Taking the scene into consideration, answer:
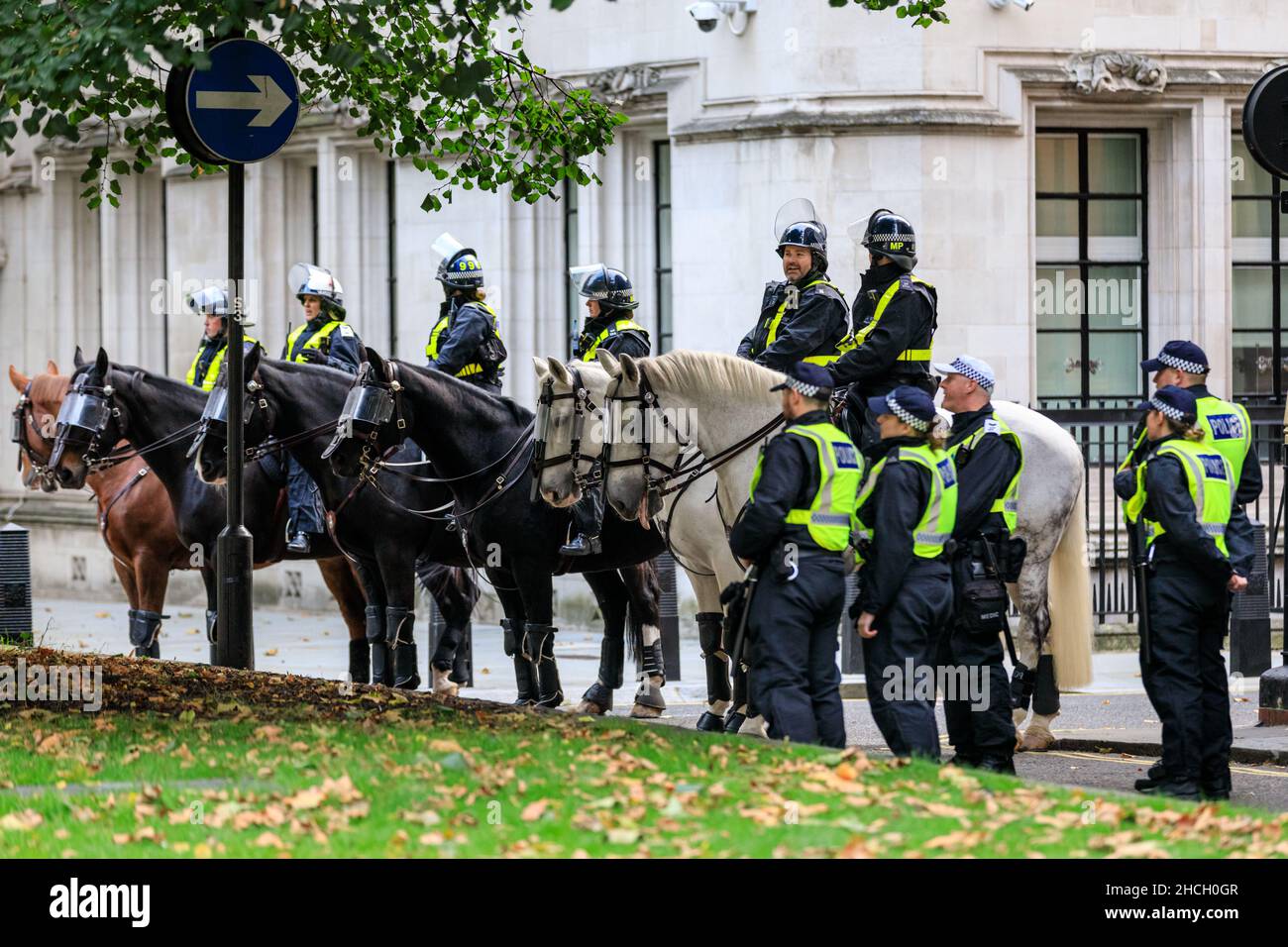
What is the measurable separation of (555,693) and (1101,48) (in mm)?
9169

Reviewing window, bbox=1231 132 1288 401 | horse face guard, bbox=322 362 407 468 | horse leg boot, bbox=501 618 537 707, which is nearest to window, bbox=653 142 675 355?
window, bbox=1231 132 1288 401

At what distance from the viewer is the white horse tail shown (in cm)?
1180

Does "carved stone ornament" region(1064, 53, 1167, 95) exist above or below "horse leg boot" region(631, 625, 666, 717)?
above

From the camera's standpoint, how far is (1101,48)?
18.5 m

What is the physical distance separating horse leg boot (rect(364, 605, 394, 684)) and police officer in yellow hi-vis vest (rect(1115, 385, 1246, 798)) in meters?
5.09

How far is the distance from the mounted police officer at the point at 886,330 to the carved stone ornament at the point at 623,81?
8157 millimetres

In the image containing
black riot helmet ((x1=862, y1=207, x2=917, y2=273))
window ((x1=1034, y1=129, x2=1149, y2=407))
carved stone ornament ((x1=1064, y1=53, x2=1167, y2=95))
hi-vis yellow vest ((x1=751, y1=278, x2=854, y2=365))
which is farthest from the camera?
window ((x1=1034, y1=129, x2=1149, y2=407))

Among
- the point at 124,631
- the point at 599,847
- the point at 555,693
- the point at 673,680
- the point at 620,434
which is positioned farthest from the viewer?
the point at 124,631

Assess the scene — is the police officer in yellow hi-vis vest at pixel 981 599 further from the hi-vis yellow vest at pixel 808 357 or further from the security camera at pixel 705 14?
the security camera at pixel 705 14

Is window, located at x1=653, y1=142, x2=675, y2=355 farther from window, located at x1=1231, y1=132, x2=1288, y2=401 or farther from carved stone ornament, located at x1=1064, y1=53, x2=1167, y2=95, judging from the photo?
window, located at x1=1231, y1=132, x2=1288, y2=401

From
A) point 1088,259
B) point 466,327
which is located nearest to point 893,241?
point 466,327

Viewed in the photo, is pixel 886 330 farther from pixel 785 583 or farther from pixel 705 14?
pixel 705 14

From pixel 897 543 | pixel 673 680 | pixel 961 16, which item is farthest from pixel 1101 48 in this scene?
pixel 897 543

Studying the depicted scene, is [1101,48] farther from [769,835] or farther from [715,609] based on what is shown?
[769,835]
